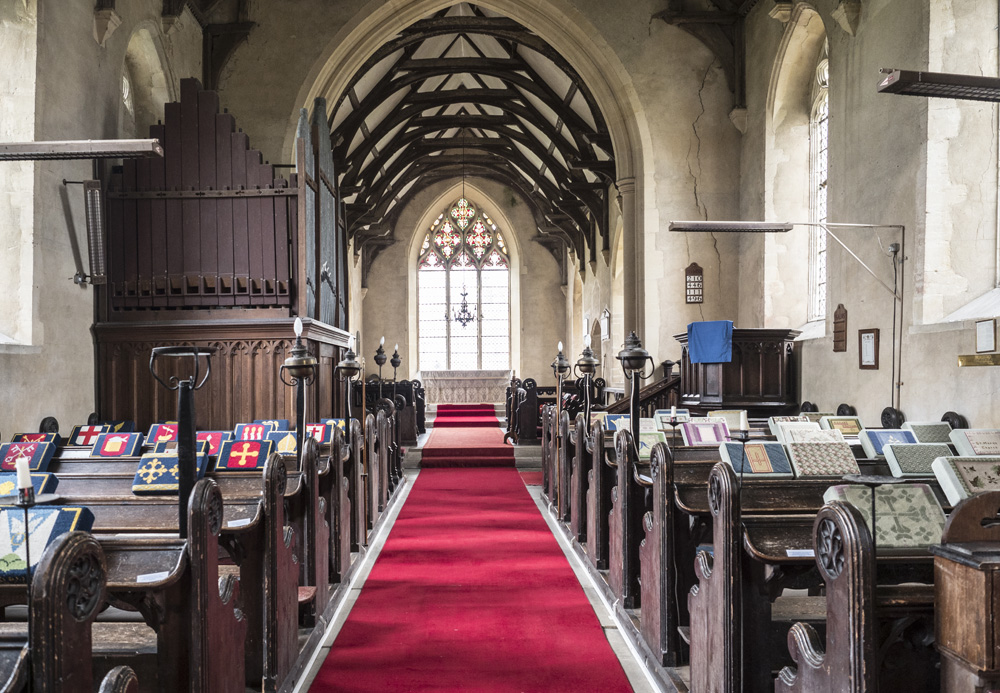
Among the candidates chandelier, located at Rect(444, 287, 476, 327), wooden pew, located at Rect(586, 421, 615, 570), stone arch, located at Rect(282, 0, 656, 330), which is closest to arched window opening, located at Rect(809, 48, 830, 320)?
stone arch, located at Rect(282, 0, 656, 330)

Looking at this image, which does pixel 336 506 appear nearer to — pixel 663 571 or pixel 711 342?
pixel 663 571

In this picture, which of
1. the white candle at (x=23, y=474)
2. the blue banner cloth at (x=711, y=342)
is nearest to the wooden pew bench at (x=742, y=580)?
the white candle at (x=23, y=474)

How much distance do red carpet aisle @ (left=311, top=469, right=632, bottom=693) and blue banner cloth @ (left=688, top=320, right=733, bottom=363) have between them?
7.82 feet

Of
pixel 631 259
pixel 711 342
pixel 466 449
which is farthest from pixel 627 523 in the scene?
pixel 631 259

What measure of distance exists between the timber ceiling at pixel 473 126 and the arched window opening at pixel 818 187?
3.03m

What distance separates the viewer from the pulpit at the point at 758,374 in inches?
263

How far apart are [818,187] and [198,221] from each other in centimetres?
579

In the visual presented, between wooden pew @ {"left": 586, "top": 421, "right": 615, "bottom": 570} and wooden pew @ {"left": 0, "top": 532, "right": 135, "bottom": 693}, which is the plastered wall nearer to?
wooden pew @ {"left": 586, "top": 421, "right": 615, "bottom": 570}

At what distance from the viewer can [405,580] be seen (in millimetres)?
3934

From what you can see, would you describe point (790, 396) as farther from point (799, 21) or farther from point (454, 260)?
point (454, 260)

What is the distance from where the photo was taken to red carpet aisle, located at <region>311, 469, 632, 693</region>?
266 centimetres

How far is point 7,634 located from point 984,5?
5.89 m

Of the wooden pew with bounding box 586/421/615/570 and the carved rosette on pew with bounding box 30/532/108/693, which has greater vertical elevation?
the carved rosette on pew with bounding box 30/532/108/693

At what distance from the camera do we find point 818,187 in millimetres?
7379
